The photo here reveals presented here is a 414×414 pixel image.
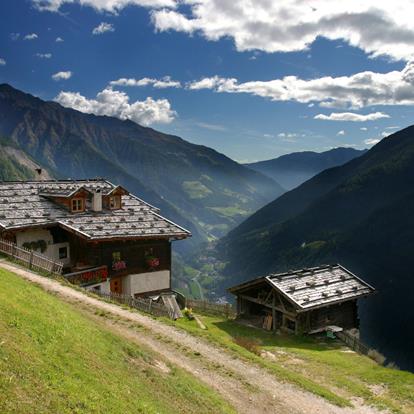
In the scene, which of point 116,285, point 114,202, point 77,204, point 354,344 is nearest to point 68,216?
point 77,204

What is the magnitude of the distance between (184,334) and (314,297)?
17551 millimetres

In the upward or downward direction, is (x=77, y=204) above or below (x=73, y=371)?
above

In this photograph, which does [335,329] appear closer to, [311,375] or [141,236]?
[311,375]

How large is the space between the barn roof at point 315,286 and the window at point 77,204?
53.0ft

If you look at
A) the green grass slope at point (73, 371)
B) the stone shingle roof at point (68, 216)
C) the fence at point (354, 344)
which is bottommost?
the fence at point (354, 344)

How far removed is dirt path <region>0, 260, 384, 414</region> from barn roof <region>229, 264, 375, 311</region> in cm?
1535

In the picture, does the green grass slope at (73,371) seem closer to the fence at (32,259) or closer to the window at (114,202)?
the fence at (32,259)

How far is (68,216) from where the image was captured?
36.5 meters

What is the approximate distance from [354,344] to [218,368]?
58.9 ft

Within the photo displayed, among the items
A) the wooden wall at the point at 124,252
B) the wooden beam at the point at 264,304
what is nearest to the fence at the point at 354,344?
the wooden beam at the point at 264,304

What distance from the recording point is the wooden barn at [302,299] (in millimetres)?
37531

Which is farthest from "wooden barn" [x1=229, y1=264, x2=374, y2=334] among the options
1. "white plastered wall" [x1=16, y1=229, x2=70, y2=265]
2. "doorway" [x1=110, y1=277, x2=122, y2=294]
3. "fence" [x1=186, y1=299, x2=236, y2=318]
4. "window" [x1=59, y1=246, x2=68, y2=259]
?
"white plastered wall" [x1=16, y1=229, x2=70, y2=265]

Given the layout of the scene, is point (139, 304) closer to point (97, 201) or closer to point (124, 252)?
point (124, 252)

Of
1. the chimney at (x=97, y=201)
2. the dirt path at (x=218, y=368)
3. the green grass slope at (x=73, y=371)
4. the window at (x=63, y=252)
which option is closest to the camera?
the green grass slope at (x=73, y=371)
